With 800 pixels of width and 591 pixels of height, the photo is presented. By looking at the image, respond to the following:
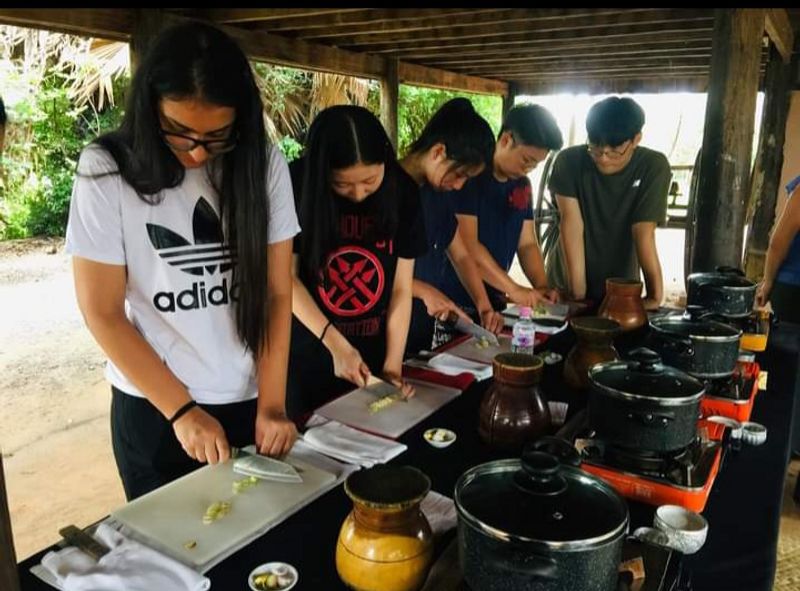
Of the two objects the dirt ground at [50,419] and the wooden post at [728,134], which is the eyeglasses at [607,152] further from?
the dirt ground at [50,419]

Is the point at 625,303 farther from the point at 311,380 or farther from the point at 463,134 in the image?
the point at 311,380

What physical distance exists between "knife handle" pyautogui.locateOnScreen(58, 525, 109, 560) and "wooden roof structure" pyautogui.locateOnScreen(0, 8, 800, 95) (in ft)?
9.00

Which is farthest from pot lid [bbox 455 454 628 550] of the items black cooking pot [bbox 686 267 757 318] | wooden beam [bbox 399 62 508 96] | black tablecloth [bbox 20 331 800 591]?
wooden beam [bbox 399 62 508 96]

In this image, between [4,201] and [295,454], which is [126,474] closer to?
[295,454]

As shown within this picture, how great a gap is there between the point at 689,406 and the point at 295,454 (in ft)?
2.52

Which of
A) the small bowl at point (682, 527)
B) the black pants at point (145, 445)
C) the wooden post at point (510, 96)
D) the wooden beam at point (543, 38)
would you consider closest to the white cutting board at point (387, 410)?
the black pants at point (145, 445)

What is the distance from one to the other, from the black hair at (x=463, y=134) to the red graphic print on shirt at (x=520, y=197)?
2.25 ft

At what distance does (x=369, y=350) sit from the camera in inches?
74.0

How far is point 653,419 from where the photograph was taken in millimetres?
1098

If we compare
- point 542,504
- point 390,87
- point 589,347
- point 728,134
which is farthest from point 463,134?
point 390,87

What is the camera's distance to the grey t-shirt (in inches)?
110

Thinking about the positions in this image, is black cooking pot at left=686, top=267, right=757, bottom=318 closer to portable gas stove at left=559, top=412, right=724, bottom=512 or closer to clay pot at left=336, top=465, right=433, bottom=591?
portable gas stove at left=559, top=412, right=724, bottom=512

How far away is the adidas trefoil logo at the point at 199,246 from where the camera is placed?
4.17 feet

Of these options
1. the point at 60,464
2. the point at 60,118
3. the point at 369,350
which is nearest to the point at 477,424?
the point at 369,350
